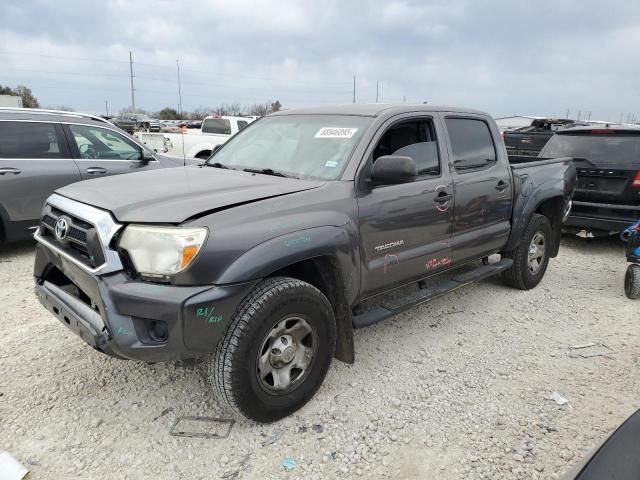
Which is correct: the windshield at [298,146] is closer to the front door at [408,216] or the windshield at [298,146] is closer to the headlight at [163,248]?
the front door at [408,216]

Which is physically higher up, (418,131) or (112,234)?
(418,131)

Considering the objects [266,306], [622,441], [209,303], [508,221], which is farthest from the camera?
[508,221]

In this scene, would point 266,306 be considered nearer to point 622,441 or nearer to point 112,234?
point 112,234

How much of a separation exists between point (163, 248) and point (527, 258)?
156 inches

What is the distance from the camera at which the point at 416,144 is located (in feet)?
12.3

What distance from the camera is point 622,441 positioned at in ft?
5.21

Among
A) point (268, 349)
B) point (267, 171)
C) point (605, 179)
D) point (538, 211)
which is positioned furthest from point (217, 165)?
point (605, 179)

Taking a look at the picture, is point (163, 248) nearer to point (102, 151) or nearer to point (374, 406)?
point (374, 406)

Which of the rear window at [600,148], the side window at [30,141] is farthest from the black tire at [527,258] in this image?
the side window at [30,141]

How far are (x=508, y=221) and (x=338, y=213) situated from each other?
7.94 feet

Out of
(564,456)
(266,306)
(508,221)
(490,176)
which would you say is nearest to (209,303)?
(266,306)

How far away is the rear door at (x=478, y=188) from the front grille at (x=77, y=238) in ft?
8.69

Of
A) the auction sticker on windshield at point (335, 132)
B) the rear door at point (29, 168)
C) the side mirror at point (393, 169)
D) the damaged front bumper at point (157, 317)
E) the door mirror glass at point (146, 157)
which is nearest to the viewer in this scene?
the damaged front bumper at point (157, 317)

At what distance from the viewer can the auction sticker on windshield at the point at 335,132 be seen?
3.38m
